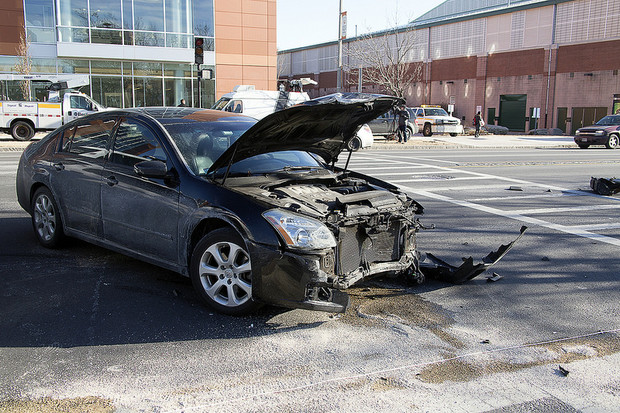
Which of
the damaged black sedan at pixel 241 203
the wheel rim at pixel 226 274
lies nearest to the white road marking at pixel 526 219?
the damaged black sedan at pixel 241 203

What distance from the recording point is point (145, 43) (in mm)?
33438

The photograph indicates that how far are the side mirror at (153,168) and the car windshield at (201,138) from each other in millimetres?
240

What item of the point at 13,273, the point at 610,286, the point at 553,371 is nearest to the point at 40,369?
the point at 13,273

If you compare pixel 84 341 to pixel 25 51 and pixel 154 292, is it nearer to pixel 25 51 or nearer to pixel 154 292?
pixel 154 292

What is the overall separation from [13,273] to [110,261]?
37.4 inches

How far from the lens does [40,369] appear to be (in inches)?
144

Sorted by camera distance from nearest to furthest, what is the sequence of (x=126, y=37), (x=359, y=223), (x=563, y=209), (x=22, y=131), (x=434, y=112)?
(x=359, y=223) → (x=563, y=209) → (x=22, y=131) → (x=126, y=37) → (x=434, y=112)

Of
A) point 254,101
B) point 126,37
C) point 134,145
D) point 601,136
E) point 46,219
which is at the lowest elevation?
point 46,219

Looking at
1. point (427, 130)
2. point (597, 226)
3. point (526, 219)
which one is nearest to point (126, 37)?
point (427, 130)

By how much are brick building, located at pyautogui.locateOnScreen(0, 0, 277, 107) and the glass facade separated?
5 cm

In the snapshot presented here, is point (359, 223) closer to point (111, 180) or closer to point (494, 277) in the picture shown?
point (494, 277)

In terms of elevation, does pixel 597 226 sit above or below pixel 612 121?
below

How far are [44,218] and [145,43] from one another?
29.6 meters

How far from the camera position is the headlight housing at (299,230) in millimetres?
4246
